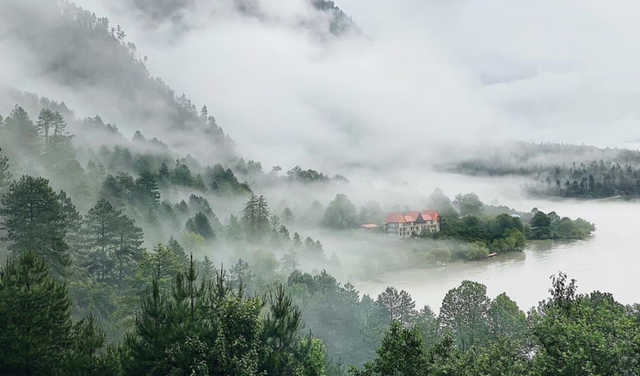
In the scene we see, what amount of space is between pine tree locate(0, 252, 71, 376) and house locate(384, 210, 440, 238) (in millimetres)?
64199

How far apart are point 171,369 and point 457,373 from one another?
28.6 feet

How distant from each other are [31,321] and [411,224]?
2687 inches

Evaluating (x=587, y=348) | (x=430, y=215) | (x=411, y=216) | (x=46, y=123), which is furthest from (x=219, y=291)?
(x=430, y=215)

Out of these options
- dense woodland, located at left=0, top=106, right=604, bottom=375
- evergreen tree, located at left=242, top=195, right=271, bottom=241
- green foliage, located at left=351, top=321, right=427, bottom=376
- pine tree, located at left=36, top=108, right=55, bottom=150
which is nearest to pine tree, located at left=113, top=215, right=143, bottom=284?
dense woodland, located at left=0, top=106, right=604, bottom=375

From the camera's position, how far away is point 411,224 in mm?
77688

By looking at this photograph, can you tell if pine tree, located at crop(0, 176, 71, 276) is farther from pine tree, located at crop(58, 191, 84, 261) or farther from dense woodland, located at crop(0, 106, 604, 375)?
pine tree, located at crop(58, 191, 84, 261)

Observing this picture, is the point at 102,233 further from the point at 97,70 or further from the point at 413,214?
the point at 97,70

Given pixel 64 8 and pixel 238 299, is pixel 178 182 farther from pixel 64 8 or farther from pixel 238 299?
Answer: pixel 64 8

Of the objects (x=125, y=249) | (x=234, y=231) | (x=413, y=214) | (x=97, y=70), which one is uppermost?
(x=97, y=70)

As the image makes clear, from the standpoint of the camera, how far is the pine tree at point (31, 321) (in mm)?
13242

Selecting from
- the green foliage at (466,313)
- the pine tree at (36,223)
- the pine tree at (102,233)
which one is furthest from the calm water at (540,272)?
the pine tree at (36,223)

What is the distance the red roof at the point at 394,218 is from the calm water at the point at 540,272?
48.3 feet

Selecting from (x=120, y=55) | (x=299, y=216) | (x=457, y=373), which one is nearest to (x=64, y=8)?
(x=120, y=55)

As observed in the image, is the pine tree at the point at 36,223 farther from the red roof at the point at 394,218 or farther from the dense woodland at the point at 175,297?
the red roof at the point at 394,218
